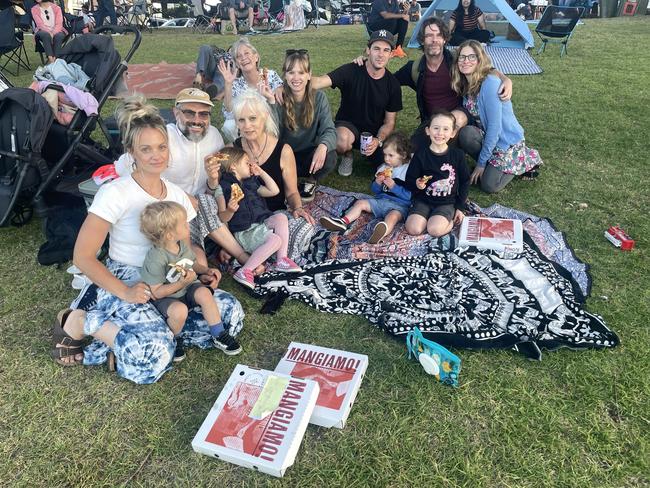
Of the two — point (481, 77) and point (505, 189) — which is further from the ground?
point (481, 77)

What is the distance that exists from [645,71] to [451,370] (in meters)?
9.50

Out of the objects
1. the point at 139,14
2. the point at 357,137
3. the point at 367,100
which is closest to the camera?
the point at 367,100

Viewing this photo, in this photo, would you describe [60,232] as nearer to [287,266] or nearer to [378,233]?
[287,266]

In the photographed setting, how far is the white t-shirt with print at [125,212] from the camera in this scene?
2.65 meters

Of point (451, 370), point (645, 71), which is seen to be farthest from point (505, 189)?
point (645, 71)

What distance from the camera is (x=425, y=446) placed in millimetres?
2342

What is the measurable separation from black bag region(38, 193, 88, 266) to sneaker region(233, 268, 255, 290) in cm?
145

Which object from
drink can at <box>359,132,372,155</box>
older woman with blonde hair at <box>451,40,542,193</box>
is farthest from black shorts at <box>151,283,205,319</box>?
older woman with blonde hair at <box>451,40,542,193</box>

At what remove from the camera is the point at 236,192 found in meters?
3.53

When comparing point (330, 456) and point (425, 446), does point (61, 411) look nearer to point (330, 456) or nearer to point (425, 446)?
point (330, 456)

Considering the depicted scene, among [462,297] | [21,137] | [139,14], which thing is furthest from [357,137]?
[139,14]

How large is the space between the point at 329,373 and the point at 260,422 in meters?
0.49

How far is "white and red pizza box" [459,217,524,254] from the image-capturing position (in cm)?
375

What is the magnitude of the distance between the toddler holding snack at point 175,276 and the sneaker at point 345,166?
2744mm
